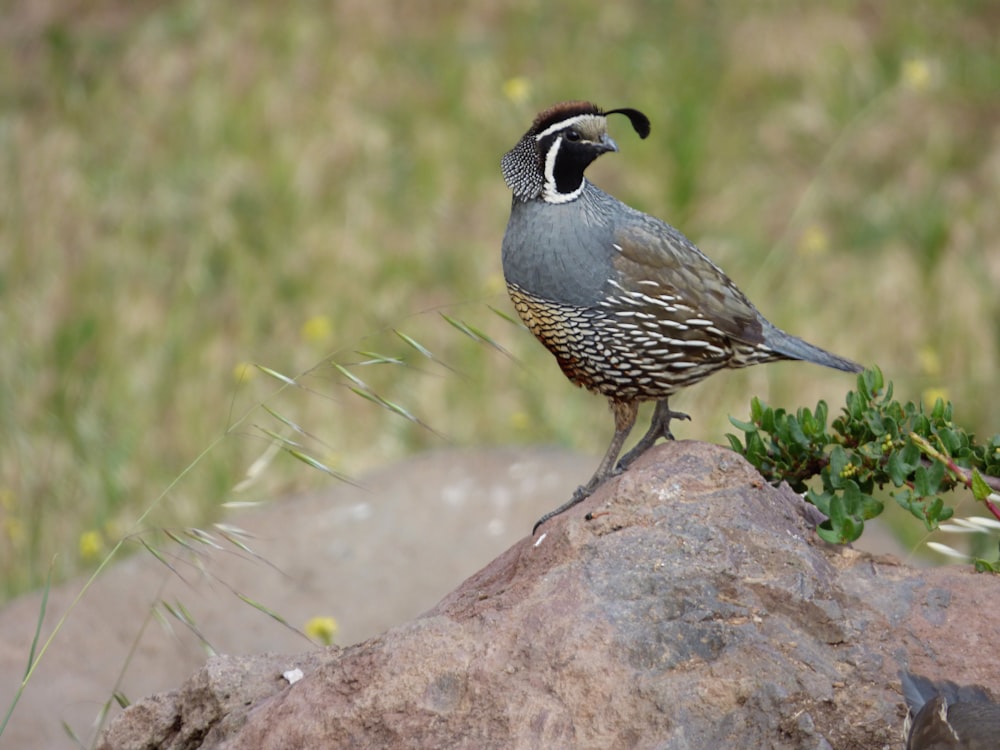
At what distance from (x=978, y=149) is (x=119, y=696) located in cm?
709

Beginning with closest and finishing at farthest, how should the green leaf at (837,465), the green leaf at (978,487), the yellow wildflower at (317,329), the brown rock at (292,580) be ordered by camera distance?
1. the green leaf at (978,487)
2. the green leaf at (837,465)
3. the brown rock at (292,580)
4. the yellow wildflower at (317,329)

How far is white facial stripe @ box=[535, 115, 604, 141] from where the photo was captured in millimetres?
3531

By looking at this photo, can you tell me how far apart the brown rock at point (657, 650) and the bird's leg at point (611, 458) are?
0.90 ft

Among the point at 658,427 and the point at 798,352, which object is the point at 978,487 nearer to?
the point at 798,352

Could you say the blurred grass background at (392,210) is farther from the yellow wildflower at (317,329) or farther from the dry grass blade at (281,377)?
the dry grass blade at (281,377)

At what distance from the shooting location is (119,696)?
11.6 feet

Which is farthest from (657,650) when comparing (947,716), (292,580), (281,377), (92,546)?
(92,546)

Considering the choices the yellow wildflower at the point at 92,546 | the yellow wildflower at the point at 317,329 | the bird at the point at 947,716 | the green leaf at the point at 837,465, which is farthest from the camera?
the yellow wildflower at the point at 317,329

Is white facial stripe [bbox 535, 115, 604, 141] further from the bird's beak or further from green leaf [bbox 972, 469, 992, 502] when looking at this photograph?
green leaf [bbox 972, 469, 992, 502]

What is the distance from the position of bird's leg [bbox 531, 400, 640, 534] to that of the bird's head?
0.54 m

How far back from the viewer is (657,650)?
2914mm

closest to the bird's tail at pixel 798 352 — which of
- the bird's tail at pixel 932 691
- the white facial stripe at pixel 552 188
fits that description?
the white facial stripe at pixel 552 188

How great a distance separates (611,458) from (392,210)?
5420mm

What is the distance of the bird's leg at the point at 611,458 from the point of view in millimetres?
3549
